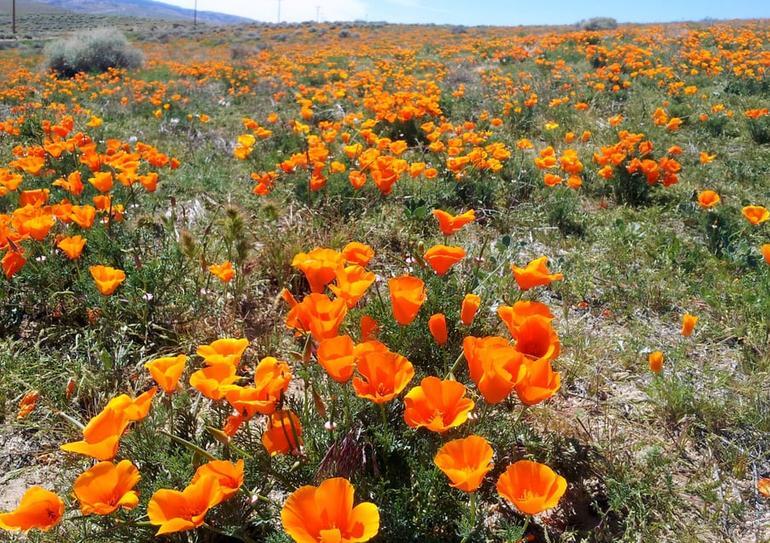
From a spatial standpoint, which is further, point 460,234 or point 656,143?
point 656,143

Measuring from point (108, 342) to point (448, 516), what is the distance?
181 cm

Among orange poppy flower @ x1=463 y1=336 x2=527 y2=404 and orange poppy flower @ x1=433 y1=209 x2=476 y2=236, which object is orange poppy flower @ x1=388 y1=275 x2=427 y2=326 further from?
orange poppy flower @ x1=433 y1=209 x2=476 y2=236

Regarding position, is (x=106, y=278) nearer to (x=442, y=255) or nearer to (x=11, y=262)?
(x=11, y=262)

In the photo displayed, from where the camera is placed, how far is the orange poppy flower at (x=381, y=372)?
55.3 inches

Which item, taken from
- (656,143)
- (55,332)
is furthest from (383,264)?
(656,143)

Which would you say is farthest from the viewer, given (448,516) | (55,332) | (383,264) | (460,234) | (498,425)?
(460,234)

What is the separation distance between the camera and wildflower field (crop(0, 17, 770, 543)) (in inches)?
54.4

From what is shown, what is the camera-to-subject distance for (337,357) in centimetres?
137

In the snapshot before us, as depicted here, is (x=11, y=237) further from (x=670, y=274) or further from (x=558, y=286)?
(x=670, y=274)

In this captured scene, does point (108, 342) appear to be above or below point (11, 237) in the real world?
below

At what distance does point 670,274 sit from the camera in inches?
128

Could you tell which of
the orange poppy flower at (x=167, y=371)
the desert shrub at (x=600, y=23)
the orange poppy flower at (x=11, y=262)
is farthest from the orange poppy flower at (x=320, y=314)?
the desert shrub at (x=600, y=23)

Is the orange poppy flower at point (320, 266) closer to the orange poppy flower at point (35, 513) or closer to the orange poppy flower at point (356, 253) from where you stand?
the orange poppy flower at point (356, 253)

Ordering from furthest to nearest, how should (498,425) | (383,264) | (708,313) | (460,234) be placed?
(460,234)
(383,264)
(708,313)
(498,425)
